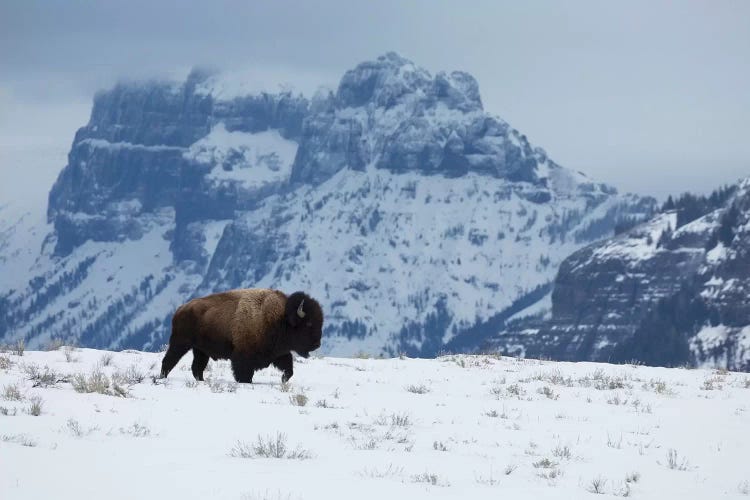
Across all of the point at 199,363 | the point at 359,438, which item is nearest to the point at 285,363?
the point at 199,363

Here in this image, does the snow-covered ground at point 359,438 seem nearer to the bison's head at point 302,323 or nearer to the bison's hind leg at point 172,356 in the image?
the bison's hind leg at point 172,356

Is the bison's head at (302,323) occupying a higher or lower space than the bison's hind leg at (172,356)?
higher

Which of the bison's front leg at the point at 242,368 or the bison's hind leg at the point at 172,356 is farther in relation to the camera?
the bison's hind leg at the point at 172,356

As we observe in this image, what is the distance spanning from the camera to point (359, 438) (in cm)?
1666

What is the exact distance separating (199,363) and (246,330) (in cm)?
139

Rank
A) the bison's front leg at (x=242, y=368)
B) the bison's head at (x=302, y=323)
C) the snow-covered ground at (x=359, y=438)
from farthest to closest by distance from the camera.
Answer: the bison's head at (x=302, y=323), the bison's front leg at (x=242, y=368), the snow-covered ground at (x=359, y=438)

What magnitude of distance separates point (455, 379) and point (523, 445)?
1060cm

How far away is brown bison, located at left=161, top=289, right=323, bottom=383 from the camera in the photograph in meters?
23.4

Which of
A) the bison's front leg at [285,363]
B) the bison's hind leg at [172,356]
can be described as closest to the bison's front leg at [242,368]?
the bison's front leg at [285,363]

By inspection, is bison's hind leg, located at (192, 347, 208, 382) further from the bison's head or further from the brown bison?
the bison's head

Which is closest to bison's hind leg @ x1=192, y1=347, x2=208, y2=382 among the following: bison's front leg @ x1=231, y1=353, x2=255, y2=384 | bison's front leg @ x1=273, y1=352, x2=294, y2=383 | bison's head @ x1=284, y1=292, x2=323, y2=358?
bison's front leg @ x1=231, y1=353, x2=255, y2=384

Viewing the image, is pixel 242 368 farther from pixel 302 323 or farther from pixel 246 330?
pixel 302 323

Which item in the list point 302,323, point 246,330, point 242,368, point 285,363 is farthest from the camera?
point 285,363

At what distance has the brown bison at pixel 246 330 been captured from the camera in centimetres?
2336
